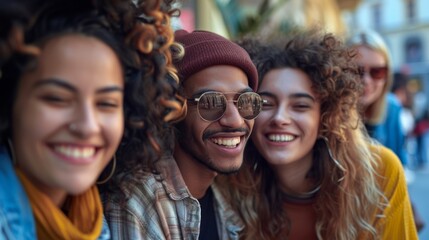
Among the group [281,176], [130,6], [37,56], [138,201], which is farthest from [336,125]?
[37,56]

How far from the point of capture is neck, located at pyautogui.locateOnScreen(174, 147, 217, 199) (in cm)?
227

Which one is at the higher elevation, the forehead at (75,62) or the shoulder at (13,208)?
the forehead at (75,62)

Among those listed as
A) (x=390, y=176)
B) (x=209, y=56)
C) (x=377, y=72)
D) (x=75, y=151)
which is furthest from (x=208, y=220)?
(x=377, y=72)

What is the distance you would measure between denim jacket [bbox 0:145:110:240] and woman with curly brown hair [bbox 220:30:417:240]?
129cm

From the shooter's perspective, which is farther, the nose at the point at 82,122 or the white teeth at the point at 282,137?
the white teeth at the point at 282,137

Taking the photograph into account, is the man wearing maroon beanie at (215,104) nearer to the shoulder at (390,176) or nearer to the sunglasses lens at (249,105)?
the sunglasses lens at (249,105)

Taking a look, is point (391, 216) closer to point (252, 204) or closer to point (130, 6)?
point (252, 204)

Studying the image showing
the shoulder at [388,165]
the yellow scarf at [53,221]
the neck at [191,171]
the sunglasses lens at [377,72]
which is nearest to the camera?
the yellow scarf at [53,221]

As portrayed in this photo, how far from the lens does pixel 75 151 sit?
4.78ft

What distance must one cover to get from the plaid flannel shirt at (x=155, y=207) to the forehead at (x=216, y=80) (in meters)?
0.35

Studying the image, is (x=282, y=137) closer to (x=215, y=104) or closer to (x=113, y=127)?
(x=215, y=104)

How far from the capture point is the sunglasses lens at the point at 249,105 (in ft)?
7.11

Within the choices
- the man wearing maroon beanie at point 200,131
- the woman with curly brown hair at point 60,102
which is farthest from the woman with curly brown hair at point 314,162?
the woman with curly brown hair at point 60,102

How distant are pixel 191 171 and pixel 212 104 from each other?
356mm
